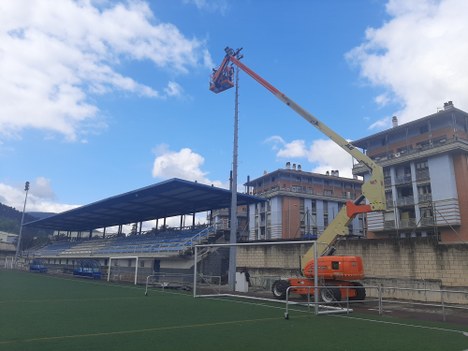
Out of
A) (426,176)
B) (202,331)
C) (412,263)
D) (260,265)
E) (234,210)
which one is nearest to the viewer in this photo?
(202,331)

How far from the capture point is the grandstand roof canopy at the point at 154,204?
33.7m

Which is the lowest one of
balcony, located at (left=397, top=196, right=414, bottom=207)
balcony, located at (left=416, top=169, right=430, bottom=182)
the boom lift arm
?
the boom lift arm

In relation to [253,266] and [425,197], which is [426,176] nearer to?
[425,197]

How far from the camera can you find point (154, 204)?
134ft

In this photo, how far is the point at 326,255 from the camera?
19.7 metres

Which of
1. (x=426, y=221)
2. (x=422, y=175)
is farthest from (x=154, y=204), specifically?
(x=422, y=175)

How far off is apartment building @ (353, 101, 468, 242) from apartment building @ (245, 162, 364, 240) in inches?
693

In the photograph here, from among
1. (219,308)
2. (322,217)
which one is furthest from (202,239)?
(322,217)

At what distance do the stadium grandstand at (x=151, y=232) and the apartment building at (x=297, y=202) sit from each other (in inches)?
923

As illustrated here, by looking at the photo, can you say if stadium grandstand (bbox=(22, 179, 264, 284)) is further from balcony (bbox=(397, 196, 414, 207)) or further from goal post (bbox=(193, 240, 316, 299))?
balcony (bbox=(397, 196, 414, 207))

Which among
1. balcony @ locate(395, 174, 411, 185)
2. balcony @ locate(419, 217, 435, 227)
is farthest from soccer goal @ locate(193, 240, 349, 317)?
balcony @ locate(395, 174, 411, 185)

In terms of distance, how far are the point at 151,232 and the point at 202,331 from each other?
40450 millimetres

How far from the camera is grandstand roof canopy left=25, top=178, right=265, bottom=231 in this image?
111 ft

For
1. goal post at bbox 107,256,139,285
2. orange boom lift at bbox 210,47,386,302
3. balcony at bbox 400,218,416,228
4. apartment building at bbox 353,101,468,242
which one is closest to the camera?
orange boom lift at bbox 210,47,386,302
